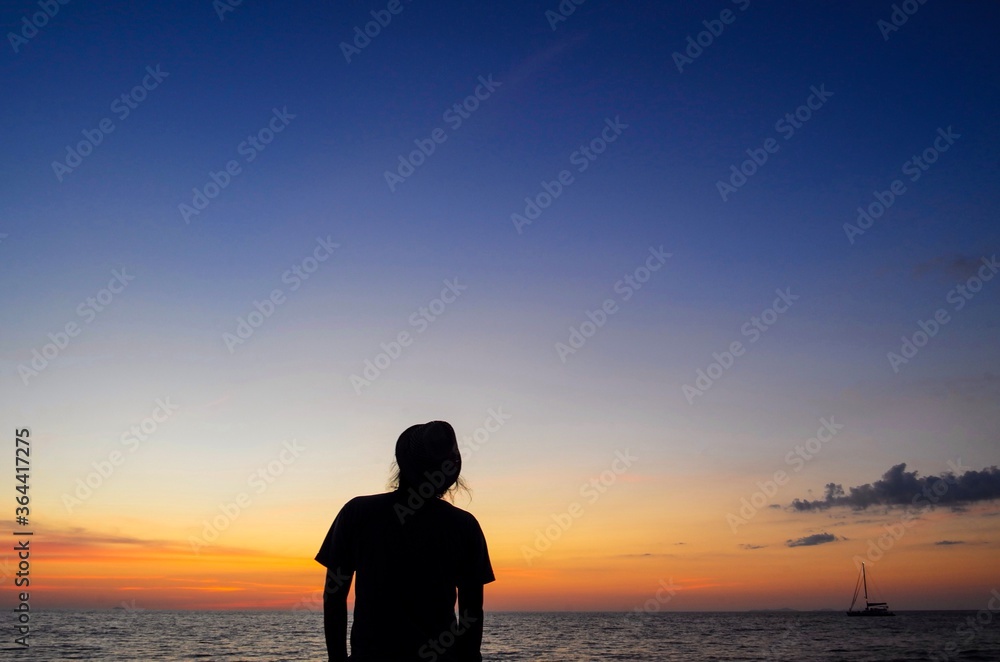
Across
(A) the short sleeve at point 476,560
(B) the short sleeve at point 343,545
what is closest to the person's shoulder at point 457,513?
(A) the short sleeve at point 476,560

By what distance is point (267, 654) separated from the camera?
51.8 meters

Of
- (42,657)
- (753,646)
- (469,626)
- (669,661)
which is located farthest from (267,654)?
(469,626)

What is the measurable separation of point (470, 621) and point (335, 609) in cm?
49

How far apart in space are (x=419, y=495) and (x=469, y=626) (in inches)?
20.9

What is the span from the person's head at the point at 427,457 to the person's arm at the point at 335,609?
1.32ft

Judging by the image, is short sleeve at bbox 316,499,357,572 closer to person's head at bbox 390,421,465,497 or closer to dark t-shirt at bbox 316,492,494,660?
dark t-shirt at bbox 316,492,494,660

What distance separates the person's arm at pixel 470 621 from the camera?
2430mm

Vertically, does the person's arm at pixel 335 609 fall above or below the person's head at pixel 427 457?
below

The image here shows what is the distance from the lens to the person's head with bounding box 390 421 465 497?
2.42m

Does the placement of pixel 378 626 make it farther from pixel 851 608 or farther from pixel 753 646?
pixel 851 608

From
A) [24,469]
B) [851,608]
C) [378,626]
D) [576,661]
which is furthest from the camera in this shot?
[851,608]

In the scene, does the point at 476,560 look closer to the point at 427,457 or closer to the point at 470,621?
the point at 470,621

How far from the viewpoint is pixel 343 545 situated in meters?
2.43

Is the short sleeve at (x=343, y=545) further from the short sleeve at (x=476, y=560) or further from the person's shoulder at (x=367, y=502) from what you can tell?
the short sleeve at (x=476, y=560)
